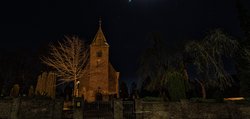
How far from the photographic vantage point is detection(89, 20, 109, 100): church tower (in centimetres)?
3275

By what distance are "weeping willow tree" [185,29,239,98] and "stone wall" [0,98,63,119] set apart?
12.3m

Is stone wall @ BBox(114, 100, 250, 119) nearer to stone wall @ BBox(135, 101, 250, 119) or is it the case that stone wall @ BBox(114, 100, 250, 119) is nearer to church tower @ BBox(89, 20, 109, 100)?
stone wall @ BBox(135, 101, 250, 119)

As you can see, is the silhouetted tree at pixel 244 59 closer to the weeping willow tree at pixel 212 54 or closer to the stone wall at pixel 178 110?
the weeping willow tree at pixel 212 54

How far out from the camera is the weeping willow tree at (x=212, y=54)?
17.1m

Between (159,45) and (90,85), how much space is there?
16.3 m

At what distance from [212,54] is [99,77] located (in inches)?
801

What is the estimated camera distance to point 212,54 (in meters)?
17.6

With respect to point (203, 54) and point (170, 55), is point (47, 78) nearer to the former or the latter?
point (170, 55)

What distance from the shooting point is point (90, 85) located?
32.8 meters

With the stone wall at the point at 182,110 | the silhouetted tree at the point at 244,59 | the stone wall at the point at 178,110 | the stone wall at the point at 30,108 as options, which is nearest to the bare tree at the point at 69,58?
the stone wall at the point at 30,108

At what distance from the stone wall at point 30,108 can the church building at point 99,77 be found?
17579 mm

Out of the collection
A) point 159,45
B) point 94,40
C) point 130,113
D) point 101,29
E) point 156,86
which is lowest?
point 130,113

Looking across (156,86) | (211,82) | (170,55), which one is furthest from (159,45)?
(211,82)

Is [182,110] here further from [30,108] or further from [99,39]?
[99,39]
